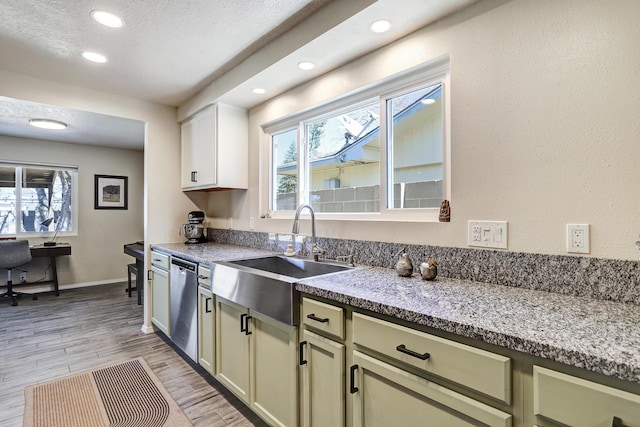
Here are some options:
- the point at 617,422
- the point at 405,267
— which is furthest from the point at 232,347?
the point at 617,422

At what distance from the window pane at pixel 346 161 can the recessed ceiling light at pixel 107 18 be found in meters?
1.37

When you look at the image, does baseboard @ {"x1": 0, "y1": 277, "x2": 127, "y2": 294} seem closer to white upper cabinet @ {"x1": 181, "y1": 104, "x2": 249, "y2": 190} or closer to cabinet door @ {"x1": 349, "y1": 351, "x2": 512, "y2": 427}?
white upper cabinet @ {"x1": 181, "y1": 104, "x2": 249, "y2": 190}

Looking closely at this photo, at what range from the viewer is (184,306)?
8.25 feet

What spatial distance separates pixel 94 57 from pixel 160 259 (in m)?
1.69

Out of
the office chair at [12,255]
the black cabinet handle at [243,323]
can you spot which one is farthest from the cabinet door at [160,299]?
the office chair at [12,255]

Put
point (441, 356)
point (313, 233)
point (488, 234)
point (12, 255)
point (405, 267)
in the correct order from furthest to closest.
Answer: point (12, 255) < point (313, 233) < point (405, 267) < point (488, 234) < point (441, 356)

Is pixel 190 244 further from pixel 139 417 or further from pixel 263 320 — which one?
pixel 263 320

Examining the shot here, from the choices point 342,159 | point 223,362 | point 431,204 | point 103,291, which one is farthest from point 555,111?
point 103,291

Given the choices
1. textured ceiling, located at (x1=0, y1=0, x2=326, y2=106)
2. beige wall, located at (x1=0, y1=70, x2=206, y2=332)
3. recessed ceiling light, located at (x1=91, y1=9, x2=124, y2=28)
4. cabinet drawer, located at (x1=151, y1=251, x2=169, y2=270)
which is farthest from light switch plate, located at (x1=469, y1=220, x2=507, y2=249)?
beige wall, located at (x1=0, y1=70, x2=206, y2=332)

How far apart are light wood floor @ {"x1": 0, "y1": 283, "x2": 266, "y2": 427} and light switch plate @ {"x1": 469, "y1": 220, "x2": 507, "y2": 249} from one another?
158 cm

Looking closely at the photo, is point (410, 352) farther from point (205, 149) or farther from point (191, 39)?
point (205, 149)

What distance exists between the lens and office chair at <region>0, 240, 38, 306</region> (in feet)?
13.1

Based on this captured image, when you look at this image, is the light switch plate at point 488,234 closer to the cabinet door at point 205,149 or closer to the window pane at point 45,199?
the cabinet door at point 205,149

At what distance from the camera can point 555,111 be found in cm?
128
